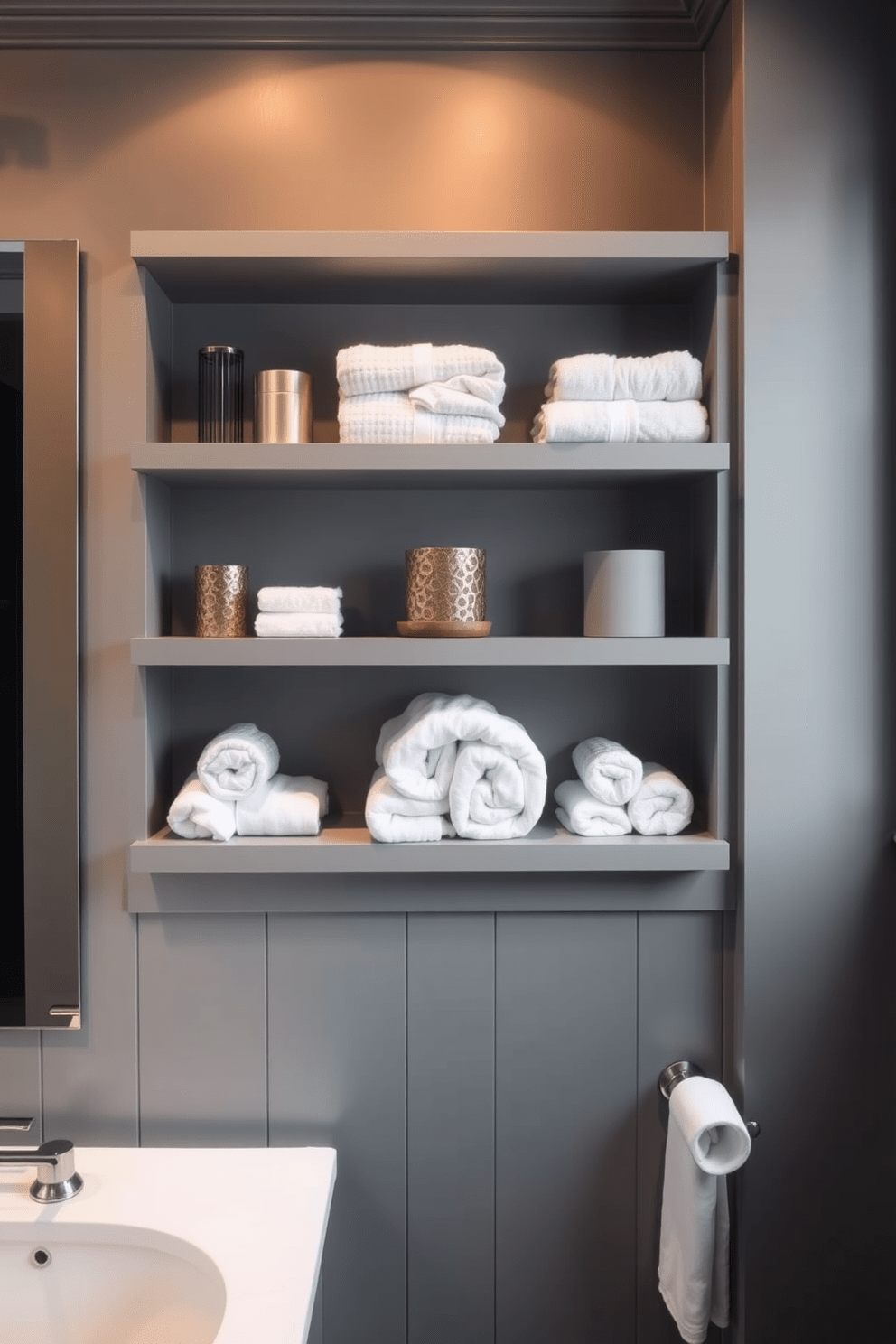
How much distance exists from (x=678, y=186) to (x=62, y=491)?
3.24 feet

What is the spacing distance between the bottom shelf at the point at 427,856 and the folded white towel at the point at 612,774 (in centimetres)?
6

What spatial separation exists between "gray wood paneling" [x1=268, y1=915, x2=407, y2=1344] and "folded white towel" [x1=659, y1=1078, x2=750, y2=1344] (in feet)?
1.23

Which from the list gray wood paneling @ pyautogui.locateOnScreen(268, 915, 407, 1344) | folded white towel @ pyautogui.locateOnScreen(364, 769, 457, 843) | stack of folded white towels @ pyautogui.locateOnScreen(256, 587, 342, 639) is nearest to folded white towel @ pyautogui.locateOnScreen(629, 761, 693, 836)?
folded white towel @ pyautogui.locateOnScreen(364, 769, 457, 843)

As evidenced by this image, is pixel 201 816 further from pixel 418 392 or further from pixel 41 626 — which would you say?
pixel 418 392

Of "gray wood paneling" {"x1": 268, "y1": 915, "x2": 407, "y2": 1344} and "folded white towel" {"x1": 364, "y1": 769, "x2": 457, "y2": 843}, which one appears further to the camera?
"gray wood paneling" {"x1": 268, "y1": 915, "x2": 407, "y2": 1344}

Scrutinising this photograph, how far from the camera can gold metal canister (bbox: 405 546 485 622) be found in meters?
1.33

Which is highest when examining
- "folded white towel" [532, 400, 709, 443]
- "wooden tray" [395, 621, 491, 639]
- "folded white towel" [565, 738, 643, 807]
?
"folded white towel" [532, 400, 709, 443]

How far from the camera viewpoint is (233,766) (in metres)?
1.34

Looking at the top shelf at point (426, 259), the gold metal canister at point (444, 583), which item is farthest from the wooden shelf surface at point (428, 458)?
the top shelf at point (426, 259)

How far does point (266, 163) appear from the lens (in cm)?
145

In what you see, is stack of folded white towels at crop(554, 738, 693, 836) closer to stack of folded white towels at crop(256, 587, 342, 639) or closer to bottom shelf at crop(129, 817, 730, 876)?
bottom shelf at crop(129, 817, 730, 876)

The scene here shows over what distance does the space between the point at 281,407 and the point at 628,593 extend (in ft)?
1.76

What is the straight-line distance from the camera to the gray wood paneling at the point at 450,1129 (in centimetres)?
142

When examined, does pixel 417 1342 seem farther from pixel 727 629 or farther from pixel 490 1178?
pixel 727 629
